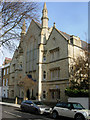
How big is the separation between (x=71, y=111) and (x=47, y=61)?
55.2 feet

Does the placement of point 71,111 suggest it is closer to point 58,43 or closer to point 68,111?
point 68,111

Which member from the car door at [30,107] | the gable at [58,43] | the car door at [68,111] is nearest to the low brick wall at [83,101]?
the car door at [68,111]

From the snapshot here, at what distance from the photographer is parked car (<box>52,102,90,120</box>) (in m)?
13.3

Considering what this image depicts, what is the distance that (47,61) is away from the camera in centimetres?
3050

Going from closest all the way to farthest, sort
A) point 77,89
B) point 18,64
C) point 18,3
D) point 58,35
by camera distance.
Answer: point 18,3 < point 77,89 < point 58,35 < point 18,64

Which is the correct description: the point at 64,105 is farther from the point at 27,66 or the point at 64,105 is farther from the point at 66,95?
the point at 27,66

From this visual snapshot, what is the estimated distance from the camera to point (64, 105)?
1549 cm

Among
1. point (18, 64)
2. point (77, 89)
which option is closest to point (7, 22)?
point (77, 89)

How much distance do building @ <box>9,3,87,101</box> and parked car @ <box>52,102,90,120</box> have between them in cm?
980

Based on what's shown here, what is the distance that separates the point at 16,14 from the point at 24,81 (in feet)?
66.4

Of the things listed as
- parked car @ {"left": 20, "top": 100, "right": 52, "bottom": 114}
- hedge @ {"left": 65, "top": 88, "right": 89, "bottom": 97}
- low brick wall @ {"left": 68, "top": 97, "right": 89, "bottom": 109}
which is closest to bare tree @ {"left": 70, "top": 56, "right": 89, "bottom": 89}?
hedge @ {"left": 65, "top": 88, "right": 89, "bottom": 97}

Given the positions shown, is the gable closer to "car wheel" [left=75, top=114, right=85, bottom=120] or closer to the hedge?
the hedge

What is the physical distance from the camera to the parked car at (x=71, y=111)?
43.8ft

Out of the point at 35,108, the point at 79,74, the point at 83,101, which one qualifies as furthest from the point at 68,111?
the point at 79,74
